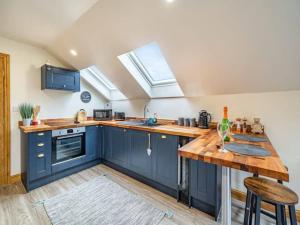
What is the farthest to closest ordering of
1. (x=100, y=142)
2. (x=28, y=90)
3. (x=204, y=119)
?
(x=100, y=142)
(x=28, y=90)
(x=204, y=119)

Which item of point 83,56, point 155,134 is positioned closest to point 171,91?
point 155,134

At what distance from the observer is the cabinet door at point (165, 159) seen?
6.48 ft

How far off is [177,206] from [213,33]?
2.10 metres

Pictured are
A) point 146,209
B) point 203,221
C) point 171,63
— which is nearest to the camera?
point 203,221

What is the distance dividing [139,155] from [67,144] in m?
1.36

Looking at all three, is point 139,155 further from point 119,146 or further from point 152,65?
point 152,65

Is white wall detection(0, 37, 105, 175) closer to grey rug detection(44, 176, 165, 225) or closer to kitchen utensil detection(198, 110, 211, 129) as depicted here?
grey rug detection(44, 176, 165, 225)

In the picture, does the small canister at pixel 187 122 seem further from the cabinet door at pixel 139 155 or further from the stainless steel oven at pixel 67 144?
the stainless steel oven at pixel 67 144

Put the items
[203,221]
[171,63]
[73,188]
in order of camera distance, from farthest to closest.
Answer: [73,188] → [171,63] → [203,221]

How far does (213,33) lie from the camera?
4.96 feet

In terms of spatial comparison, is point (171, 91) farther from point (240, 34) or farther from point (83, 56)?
point (83, 56)

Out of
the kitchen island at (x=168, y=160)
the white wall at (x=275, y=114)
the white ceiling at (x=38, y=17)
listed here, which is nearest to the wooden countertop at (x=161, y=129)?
the kitchen island at (x=168, y=160)

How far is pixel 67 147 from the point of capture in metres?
2.63

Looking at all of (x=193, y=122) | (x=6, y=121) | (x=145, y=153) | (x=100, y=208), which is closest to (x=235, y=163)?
(x=193, y=122)
